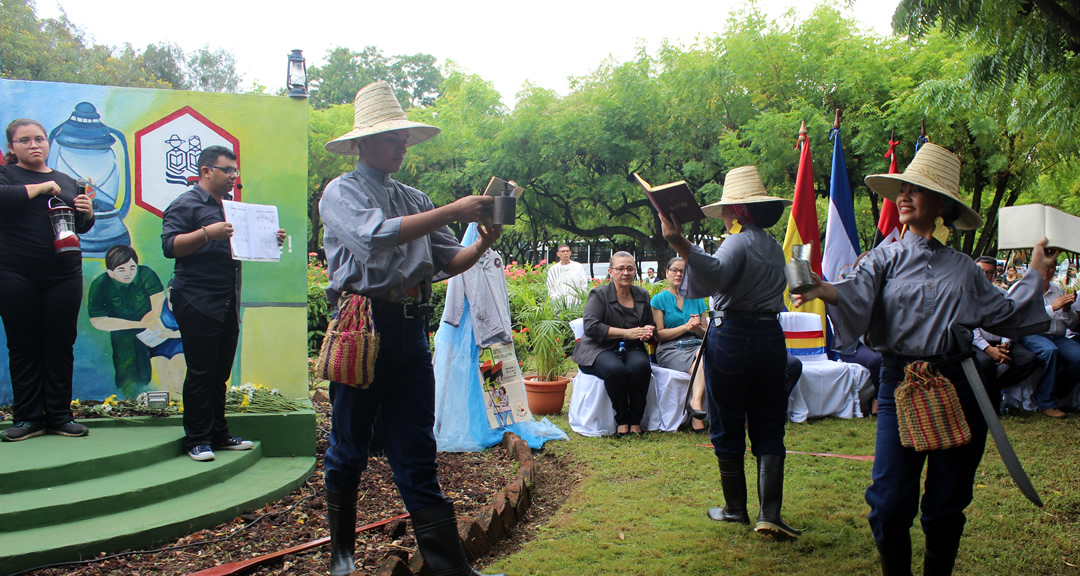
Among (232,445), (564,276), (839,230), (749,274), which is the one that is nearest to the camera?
(749,274)

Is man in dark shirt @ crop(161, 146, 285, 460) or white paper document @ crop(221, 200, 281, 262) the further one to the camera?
white paper document @ crop(221, 200, 281, 262)

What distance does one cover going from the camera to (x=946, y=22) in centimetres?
433

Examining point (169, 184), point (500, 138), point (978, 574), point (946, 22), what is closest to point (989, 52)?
point (946, 22)

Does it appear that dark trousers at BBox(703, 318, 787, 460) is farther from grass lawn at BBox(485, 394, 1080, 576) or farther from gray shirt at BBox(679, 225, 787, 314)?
grass lawn at BBox(485, 394, 1080, 576)

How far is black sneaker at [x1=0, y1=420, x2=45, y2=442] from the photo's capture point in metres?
4.27

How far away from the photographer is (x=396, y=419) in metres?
2.96

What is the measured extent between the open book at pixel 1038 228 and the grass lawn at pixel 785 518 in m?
1.58

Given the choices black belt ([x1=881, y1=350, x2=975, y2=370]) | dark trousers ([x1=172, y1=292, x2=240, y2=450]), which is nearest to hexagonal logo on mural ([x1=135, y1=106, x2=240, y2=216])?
dark trousers ([x1=172, y1=292, x2=240, y2=450])

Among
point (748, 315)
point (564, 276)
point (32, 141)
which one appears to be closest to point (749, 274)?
point (748, 315)

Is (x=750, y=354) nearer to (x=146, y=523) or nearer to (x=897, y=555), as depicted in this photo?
(x=897, y=555)

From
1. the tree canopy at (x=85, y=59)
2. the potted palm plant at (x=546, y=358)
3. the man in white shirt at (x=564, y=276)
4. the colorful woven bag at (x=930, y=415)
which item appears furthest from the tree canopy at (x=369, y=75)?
the colorful woven bag at (x=930, y=415)

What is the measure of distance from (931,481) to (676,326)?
4.26 meters

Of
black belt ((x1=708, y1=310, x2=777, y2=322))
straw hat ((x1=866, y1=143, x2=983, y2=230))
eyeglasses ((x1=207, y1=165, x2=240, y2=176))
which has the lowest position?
black belt ((x1=708, y1=310, x2=777, y2=322))

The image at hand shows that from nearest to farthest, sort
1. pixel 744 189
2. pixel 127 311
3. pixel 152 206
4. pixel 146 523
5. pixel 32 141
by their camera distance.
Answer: pixel 146 523 → pixel 744 189 → pixel 32 141 → pixel 127 311 → pixel 152 206
